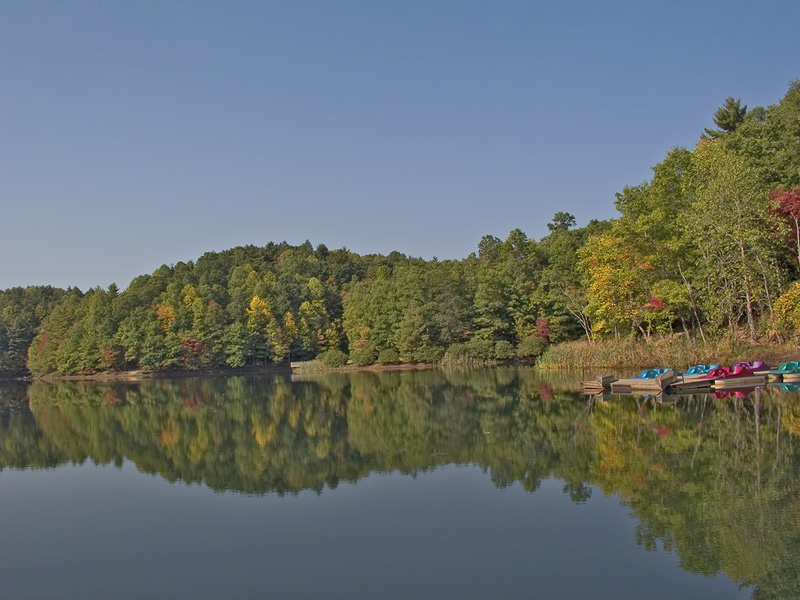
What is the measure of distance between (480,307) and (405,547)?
47324 mm

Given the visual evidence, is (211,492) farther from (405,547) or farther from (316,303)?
(316,303)

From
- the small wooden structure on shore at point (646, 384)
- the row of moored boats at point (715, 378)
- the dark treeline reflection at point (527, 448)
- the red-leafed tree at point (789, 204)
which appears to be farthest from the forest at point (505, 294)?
the dark treeline reflection at point (527, 448)

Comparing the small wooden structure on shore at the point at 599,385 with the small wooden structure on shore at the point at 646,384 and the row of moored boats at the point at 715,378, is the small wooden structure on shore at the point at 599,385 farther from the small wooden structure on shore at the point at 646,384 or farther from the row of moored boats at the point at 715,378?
the row of moored boats at the point at 715,378

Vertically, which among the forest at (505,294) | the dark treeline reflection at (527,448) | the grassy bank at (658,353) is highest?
the forest at (505,294)

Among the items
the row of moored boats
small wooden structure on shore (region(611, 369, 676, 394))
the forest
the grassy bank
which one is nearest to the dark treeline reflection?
small wooden structure on shore (region(611, 369, 676, 394))

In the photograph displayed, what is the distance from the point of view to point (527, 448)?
17109 mm

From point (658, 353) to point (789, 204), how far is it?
9.76 metres

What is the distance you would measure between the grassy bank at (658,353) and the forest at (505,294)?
3.05 ft

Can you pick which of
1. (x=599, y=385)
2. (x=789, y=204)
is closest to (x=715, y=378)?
(x=599, y=385)

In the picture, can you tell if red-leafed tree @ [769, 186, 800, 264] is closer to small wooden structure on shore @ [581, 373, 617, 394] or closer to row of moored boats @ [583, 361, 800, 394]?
row of moored boats @ [583, 361, 800, 394]

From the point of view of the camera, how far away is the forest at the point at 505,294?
33656 millimetres

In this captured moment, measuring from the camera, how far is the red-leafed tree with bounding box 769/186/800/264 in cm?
3067

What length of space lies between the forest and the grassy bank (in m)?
0.93

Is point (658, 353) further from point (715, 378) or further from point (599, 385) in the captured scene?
point (715, 378)
